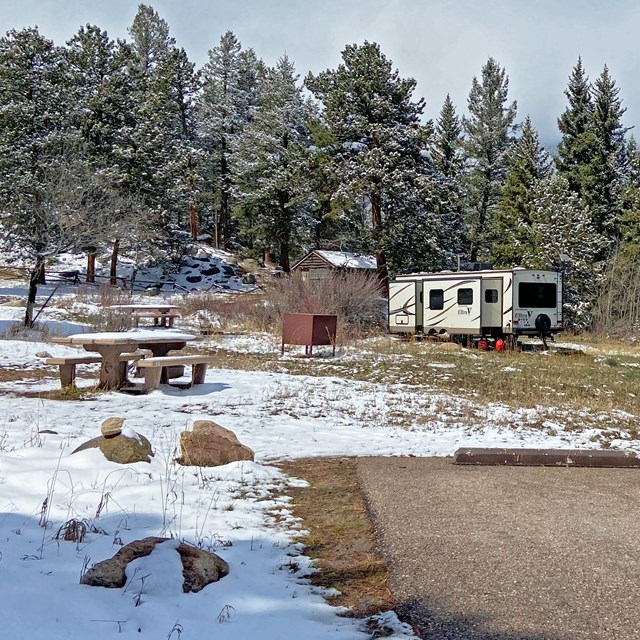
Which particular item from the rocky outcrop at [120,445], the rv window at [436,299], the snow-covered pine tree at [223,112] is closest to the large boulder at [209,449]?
the rocky outcrop at [120,445]

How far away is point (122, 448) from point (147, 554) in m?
1.96

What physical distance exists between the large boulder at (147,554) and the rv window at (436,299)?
18.0 m

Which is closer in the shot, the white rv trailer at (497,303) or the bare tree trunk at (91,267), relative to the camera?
the white rv trailer at (497,303)

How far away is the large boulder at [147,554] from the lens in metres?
2.85

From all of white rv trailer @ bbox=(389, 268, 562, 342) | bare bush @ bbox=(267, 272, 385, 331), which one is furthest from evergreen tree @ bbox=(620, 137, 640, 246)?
bare bush @ bbox=(267, 272, 385, 331)

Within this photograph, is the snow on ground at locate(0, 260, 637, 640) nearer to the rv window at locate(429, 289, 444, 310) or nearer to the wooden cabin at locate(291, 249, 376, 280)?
the rv window at locate(429, 289, 444, 310)

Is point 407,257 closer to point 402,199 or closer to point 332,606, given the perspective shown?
point 402,199

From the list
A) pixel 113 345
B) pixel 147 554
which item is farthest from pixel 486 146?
pixel 147 554

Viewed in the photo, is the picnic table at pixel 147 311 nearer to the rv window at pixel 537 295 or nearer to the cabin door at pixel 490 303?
the cabin door at pixel 490 303

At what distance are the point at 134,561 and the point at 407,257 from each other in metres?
28.7

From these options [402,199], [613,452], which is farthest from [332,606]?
[402,199]

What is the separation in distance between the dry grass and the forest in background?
16.7 meters

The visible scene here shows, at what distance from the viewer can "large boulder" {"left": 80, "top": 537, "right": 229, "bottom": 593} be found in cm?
285

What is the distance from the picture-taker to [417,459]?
6.06m
